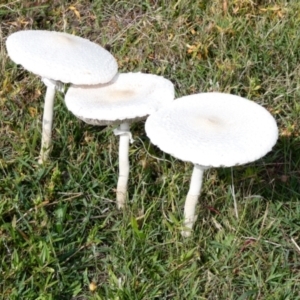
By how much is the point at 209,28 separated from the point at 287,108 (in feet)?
3.05

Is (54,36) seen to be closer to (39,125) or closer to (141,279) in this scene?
(39,125)

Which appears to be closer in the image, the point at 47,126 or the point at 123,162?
the point at 123,162

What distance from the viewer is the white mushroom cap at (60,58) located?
146 inches

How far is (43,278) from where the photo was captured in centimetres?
355

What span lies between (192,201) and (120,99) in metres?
0.74

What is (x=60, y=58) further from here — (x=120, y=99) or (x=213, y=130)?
(x=213, y=130)

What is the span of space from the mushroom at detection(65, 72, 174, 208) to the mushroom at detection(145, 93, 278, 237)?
0.43ft

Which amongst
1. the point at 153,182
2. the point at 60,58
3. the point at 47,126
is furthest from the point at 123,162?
the point at 60,58

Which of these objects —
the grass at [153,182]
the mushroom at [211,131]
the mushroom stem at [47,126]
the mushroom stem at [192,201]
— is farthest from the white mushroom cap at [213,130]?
the mushroom stem at [47,126]

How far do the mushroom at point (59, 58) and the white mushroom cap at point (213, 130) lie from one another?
0.53 m

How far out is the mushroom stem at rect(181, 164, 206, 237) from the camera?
373 centimetres

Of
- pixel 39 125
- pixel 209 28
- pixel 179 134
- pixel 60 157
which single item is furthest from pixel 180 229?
pixel 209 28

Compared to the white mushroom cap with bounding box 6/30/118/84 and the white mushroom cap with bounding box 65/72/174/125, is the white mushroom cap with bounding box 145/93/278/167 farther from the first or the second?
the white mushroom cap with bounding box 6/30/118/84

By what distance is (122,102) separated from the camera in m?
3.69
